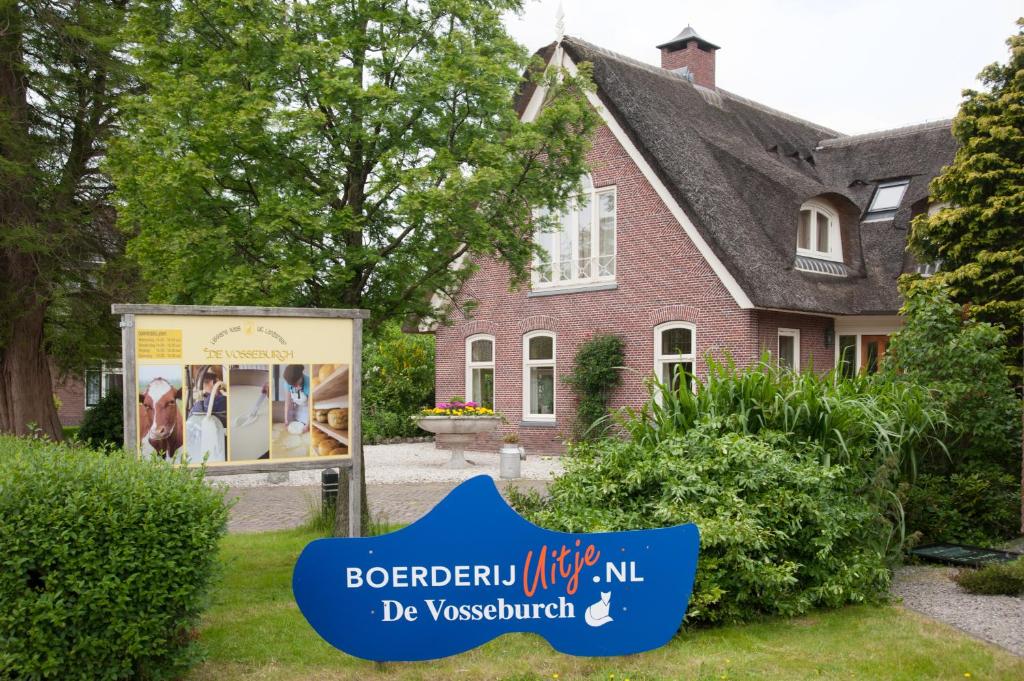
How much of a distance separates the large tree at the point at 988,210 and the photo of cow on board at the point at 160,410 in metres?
10.0

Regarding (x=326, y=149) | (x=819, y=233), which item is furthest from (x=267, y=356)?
(x=819, y=233)

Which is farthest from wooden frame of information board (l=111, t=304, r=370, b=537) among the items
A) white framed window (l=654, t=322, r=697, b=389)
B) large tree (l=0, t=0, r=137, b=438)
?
white framed window (l=654, t=322, r=697, b=389)

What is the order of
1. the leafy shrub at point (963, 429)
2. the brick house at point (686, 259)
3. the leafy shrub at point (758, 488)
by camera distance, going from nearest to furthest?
the leafy shrub at point (758, 488) → the leafy shrub at point (963, 429) → the brick house at point (686, 259)

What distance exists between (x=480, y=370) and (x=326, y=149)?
14727 millimetres

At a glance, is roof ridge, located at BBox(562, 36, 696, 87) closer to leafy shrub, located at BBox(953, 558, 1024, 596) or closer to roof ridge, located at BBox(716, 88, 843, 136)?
roof ridge, located at BBox(716, 88, 843, 136)

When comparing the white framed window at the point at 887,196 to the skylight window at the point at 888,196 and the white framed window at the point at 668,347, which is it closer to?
the skylight window at the point at 888,196

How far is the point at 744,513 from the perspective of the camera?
6164mm

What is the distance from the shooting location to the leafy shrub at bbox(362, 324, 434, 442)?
2462cm

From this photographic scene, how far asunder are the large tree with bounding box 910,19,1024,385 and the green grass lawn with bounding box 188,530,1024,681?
7.55 meters

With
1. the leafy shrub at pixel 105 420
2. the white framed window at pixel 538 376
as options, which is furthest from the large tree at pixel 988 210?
the leafy shrub at pixel 105 420

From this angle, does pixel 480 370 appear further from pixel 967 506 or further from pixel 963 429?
pixel 967 506

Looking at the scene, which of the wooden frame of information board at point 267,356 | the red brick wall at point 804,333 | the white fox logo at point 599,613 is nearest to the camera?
the white fox logo at point 599,613

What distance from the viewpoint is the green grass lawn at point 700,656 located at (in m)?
5.07

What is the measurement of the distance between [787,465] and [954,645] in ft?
4.94
